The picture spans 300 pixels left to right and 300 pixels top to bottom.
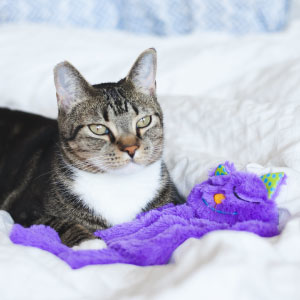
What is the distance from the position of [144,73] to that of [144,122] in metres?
0.20

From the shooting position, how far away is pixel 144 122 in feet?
4.70

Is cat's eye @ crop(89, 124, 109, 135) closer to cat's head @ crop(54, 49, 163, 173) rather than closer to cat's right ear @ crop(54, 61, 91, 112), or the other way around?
cat's head @ crop(54, 49, 163, 173)

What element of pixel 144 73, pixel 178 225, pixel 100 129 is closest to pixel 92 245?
pixel 178 225

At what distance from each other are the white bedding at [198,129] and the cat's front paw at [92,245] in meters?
0.15

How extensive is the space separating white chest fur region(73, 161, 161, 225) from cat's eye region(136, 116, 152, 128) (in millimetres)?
148

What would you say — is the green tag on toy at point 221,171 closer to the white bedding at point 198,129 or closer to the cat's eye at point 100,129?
the white bedding at point 198,129

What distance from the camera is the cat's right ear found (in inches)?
54.6

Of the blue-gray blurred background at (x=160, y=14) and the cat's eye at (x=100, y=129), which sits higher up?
the blue-gray blurred background at (x=160, y=14)

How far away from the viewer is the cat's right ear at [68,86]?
1.39 m

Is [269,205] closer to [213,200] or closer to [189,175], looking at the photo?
[213,200]

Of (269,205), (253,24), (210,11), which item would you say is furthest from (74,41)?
(269,205)

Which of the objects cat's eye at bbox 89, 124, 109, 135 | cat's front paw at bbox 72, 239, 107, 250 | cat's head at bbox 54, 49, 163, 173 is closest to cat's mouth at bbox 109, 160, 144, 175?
cat's head at bbox 54, 49, 163, 173

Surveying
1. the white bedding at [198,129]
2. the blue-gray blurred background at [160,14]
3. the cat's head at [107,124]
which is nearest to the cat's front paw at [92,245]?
the white bedding at [198,129]

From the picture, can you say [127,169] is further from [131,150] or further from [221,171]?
[221,171]
